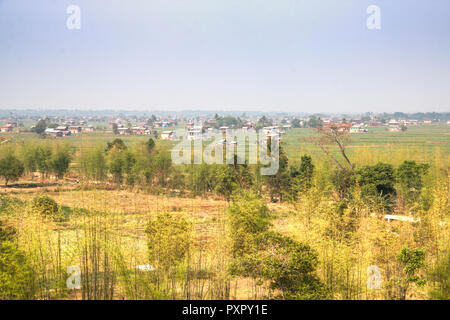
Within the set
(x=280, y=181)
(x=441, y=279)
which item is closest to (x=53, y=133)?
(x=280, y=181)

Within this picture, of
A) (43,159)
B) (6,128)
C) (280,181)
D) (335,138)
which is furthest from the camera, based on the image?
(6,128)

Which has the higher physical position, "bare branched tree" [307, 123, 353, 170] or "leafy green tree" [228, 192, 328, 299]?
"bare branched tree" [307, 123, 353, 170]

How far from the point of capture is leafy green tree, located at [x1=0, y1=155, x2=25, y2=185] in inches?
1016

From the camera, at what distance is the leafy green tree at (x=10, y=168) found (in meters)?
25.8

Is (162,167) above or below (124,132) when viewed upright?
below

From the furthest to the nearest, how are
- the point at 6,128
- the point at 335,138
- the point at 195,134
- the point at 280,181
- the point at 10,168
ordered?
the point at 195,134 < the point at 6,128 < the point at 10,168 < the point at 335,138 < the point at 280,181

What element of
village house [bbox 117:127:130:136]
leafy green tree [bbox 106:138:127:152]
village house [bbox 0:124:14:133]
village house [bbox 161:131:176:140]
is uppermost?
village house [bbox 0:124:14:133]

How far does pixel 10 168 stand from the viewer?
26.0 metres

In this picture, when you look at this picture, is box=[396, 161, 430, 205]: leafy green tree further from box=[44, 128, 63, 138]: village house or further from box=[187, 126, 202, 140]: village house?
box=[44, 128, 63, 138]: village house

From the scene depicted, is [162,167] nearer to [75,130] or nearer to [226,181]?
[226,181]

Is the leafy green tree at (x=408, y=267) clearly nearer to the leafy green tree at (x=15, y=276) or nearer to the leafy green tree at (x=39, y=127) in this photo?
the leafy green tree at (x=15, y=276)

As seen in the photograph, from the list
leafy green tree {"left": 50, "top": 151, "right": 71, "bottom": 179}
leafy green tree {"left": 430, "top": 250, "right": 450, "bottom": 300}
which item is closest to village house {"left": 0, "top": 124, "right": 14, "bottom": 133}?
leafy green tree {"left": 50, "top": 151, "right": 71, "bottom": 179}
